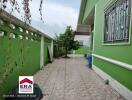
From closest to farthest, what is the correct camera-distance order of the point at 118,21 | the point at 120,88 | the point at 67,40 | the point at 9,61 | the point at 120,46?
the point at 9,61
the point at 120,88
the point at 120,46
the point at 118,21
the point at 67,40

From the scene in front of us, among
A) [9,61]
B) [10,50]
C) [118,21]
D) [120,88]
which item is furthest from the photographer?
[118,21]

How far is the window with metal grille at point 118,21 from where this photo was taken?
5.71 m

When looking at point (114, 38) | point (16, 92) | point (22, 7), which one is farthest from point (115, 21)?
point (22, 7)

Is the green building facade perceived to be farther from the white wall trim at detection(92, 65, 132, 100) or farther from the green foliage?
the green foliage

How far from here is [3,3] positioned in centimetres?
233

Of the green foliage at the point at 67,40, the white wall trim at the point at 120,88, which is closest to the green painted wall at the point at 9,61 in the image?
the white wall trim at the point at 120,88

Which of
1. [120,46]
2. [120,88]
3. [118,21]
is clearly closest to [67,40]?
[118,21]

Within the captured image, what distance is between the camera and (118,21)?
6.68 metres

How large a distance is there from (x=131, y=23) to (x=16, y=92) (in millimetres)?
3158

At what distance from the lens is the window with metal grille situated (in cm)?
571

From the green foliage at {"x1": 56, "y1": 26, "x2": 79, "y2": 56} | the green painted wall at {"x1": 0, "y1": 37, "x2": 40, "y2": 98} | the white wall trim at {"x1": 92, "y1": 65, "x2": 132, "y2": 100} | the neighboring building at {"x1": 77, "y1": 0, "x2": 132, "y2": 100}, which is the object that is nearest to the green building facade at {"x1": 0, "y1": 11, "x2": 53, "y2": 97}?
the green painted wall at {"x1": 0, "y1": 37, "x2": 40, "y2": 98}

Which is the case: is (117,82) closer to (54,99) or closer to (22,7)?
(54,99)

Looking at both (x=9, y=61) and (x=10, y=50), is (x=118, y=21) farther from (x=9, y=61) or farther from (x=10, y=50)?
(x=9, y=61)

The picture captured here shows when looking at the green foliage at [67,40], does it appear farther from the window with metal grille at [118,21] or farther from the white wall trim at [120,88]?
the white wall trim at [120,88]
